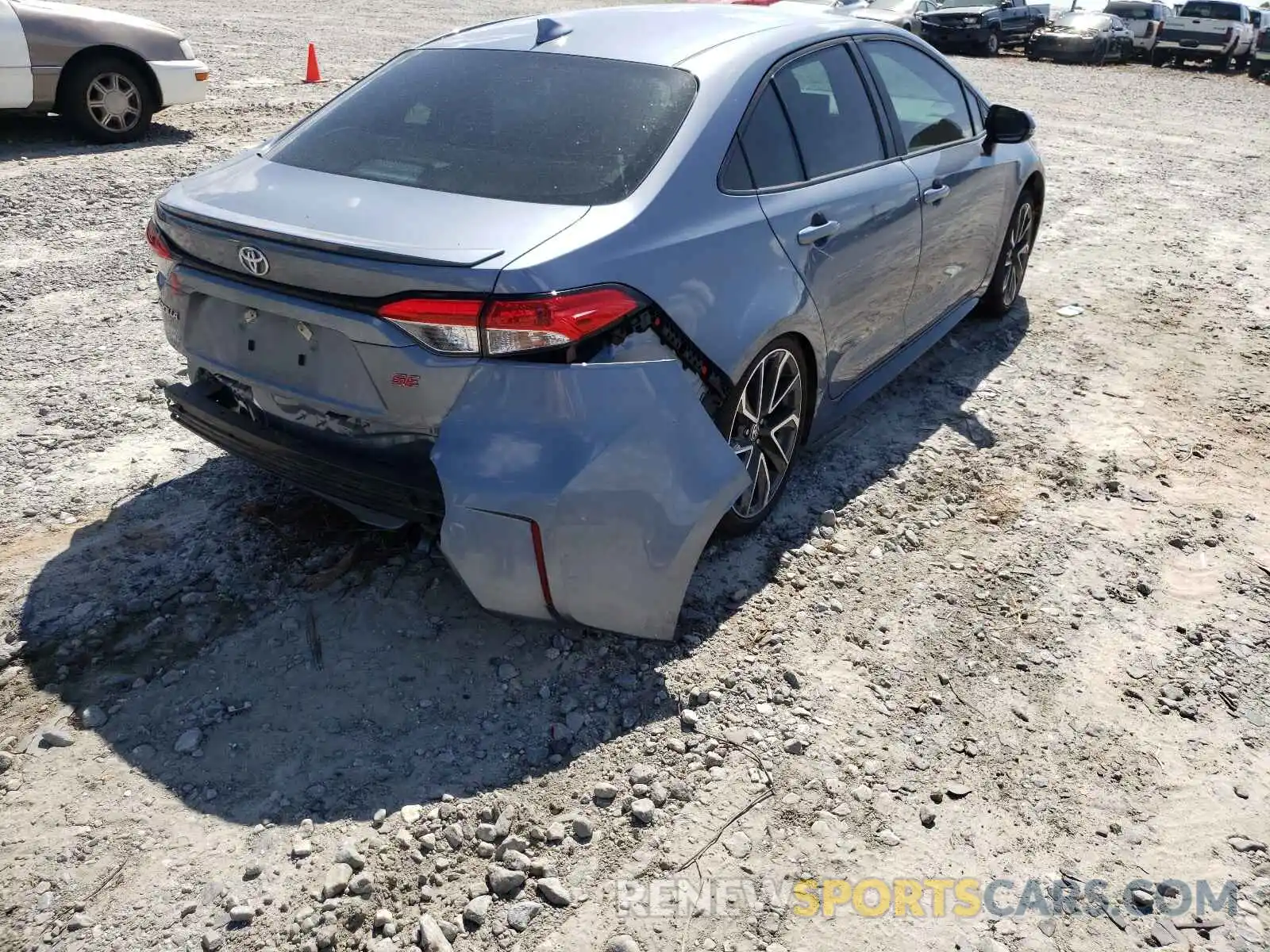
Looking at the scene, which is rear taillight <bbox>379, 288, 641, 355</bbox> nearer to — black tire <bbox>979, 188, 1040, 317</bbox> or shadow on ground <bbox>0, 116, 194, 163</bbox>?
black tire <bbox>979, 188, 1040, 317</bbox>

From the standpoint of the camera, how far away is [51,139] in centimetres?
888

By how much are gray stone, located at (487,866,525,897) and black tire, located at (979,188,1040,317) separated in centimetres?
450

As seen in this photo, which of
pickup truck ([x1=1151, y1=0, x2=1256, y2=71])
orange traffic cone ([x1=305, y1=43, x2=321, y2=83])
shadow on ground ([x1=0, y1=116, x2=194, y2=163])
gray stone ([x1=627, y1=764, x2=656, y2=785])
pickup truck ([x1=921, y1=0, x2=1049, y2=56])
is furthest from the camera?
pickup truck ([x1=1151, y1=0, x2=1256, y2=71])

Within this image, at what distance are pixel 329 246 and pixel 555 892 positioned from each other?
1.72 metres

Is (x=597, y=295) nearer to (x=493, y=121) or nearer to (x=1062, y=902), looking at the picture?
(x=493, y=121)

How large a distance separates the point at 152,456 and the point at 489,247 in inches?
85.4

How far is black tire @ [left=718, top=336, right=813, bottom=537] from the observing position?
11.6 feet

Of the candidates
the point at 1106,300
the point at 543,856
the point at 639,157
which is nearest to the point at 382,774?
the point at 543,856

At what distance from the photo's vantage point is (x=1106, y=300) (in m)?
6.77

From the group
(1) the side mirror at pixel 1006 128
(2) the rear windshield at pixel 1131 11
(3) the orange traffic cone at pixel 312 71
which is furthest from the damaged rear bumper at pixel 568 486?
(2) the rear windshield at pixel 1131 11

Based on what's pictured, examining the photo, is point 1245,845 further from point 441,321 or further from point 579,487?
point 441,321

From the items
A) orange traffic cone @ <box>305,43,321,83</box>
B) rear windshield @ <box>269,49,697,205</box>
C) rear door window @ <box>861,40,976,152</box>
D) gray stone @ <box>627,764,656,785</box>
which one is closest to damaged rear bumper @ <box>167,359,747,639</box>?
gray stone @ <box>627,764,656,785</box>

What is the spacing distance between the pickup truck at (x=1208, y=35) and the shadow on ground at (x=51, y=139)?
26623 mm

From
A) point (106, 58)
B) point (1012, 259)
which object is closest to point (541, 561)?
point (1012, 259)
